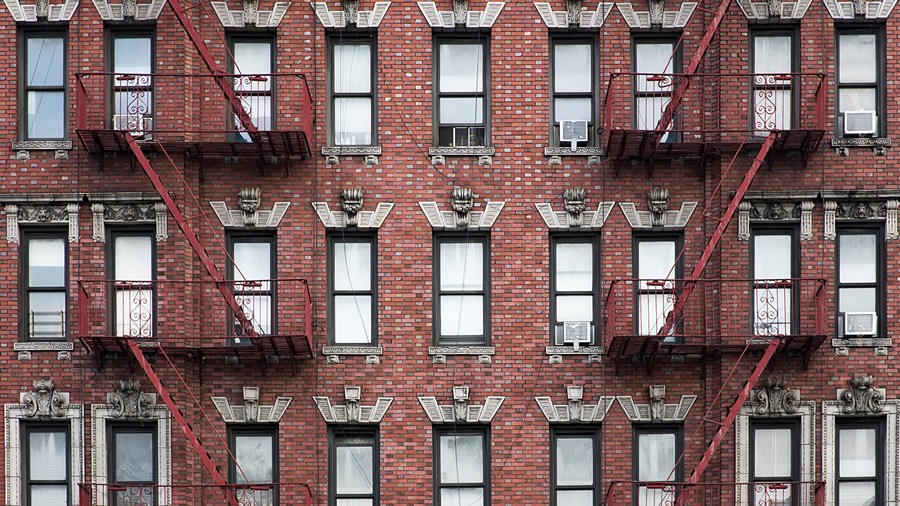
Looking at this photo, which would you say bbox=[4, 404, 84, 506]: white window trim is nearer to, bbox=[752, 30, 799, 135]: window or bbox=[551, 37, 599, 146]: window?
bbox=[551, 37, 599, 146]: window

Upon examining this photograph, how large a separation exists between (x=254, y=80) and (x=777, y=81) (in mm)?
8865

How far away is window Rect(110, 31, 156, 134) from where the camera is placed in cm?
1862

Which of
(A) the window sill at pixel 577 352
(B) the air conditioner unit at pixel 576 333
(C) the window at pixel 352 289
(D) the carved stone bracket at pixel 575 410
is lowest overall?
(D) the carved stone bracket at pixel 575 410

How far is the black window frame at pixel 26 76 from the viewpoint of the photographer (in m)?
18.9

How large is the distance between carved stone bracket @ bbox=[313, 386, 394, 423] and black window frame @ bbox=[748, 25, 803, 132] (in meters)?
7.76

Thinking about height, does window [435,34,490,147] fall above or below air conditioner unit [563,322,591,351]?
above

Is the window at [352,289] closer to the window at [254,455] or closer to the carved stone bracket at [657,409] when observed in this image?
the window at [254,455]

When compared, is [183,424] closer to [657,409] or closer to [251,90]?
[251,90]

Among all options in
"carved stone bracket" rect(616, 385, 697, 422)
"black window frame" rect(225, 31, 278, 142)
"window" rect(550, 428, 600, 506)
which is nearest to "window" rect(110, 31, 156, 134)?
"black window frame" rect(225, 31, 278, 142)

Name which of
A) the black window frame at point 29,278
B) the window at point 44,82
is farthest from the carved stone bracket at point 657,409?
the window at point 44,82

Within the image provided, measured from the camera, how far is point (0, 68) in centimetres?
1878

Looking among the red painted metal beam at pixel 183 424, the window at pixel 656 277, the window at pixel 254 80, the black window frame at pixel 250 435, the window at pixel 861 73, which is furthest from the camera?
the window at pixel 254 80

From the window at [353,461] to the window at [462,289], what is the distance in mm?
2142

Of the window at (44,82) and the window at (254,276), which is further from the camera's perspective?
the window at (44,82)
